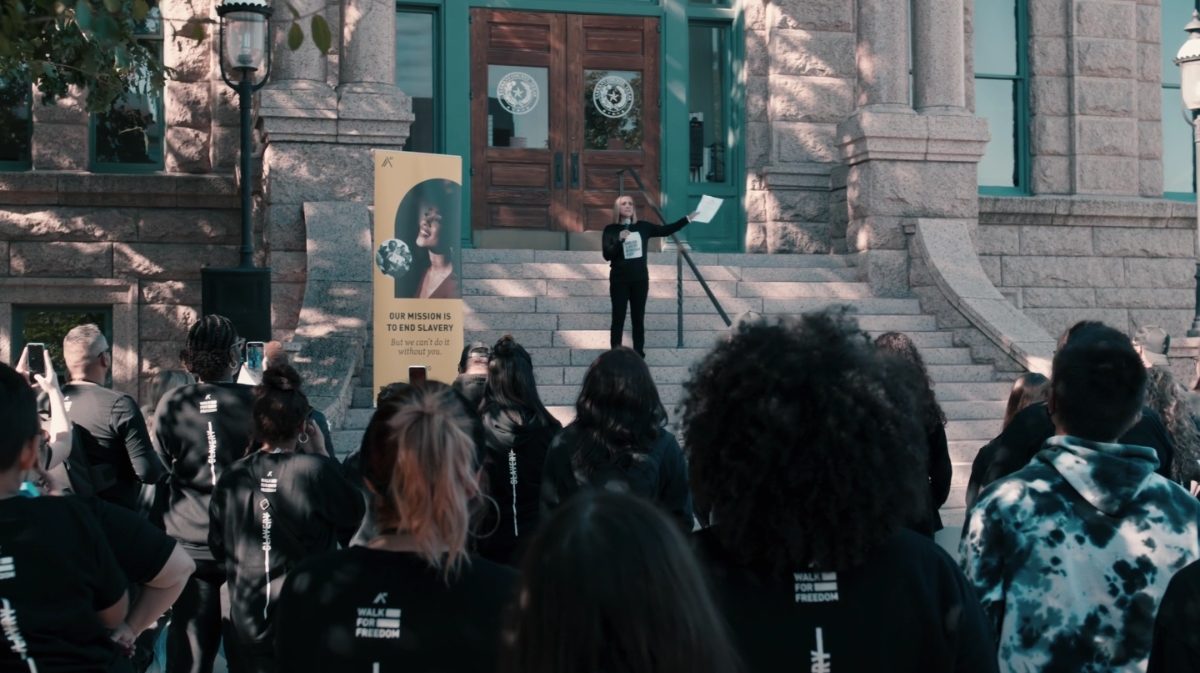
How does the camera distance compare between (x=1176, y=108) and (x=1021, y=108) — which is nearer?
(x=1021, y=108)

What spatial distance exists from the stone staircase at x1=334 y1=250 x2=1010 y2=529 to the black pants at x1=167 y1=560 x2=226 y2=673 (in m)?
5.36

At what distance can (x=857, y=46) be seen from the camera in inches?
623

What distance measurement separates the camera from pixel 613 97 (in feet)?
55.9

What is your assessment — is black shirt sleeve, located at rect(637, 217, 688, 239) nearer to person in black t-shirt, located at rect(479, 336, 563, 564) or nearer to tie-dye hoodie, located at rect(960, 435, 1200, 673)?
person in black t-shirt, located at rect(479, 336, 563, 564)

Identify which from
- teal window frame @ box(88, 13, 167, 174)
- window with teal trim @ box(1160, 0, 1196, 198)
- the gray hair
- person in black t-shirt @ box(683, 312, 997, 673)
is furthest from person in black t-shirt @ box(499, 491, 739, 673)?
window with teal trim @ box(1160, 0, 1196, 198)

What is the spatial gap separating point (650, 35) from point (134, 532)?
47.1ft

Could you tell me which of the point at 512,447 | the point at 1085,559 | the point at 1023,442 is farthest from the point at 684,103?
the point at 1085,559

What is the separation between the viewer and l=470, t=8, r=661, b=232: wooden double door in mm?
16625

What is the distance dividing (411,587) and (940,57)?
1367 cm

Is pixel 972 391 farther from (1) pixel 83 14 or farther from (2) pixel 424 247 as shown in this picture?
(1) pixel 83 14

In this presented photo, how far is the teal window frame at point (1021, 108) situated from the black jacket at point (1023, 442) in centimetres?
1286

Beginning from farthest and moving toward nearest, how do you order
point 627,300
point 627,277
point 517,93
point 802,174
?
point 517,93, point 802,174, point 627,300, point 627,277

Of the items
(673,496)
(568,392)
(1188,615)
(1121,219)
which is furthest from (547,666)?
(1121,219)

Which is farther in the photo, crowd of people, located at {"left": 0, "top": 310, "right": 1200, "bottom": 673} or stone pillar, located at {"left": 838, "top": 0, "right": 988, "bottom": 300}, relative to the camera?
stone pillar, located at {"left": 838, "top": 0, "right": 988, "bottom": 300}
